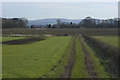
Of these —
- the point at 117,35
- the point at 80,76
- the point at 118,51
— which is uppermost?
the point at 117,35

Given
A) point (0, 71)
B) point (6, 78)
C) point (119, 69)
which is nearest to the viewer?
point (6, 78)

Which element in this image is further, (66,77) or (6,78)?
(66,77)

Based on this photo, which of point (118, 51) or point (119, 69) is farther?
point (118, 51)

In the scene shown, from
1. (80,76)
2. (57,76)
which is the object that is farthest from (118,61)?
(57,76)

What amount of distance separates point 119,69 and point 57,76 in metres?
4.31

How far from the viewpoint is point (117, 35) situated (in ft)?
52.7

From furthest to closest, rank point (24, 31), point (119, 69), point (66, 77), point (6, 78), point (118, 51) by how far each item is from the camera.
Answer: point (24, 31)
point (118, 51)
point (119, 69)
point (66, 77)
point (6, 78)

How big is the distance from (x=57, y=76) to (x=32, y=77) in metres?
1.48

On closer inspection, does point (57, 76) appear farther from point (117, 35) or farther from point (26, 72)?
point (117, 35)

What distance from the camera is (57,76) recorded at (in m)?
14.7

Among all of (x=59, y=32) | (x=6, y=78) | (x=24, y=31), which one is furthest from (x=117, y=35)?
(x=59, y=32)

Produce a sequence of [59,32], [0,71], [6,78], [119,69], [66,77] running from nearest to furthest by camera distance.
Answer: [6,78]
[66,77]
[0,71]
[119,69]
[59,32]

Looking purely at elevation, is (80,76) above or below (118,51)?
below

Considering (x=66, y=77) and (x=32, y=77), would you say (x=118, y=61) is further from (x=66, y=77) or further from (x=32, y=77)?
(x=32, y=77)
